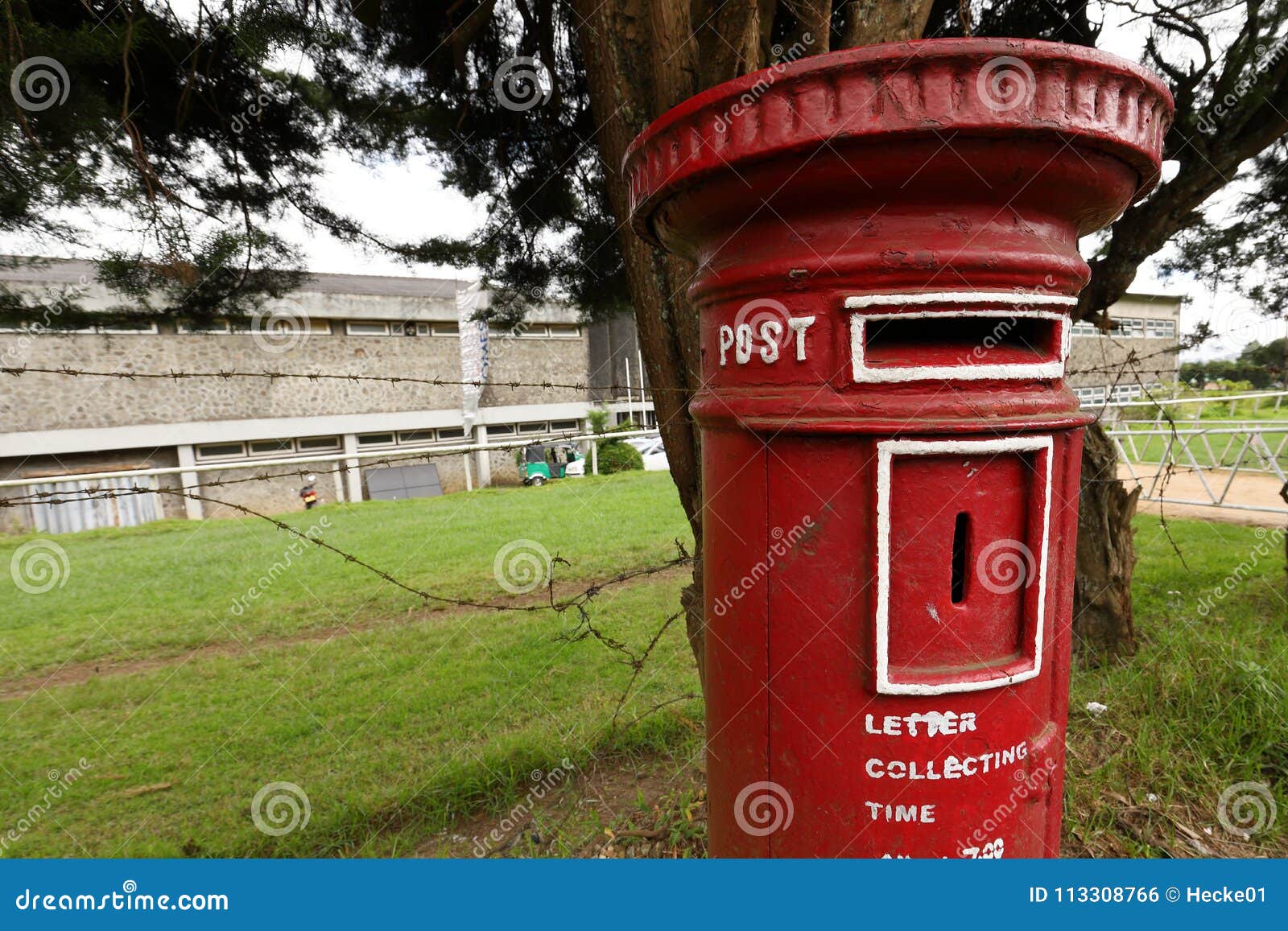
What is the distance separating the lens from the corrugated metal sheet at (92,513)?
10953 mm

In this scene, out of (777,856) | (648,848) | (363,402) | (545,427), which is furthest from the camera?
(545,427)

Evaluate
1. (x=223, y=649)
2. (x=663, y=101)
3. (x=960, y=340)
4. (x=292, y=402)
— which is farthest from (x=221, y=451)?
(x=960, y=340)

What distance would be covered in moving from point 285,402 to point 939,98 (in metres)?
14.8

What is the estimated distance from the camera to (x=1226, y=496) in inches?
313

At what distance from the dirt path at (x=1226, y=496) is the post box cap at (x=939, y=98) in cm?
613

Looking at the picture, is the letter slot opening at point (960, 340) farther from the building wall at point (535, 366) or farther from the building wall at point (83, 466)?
the building wall at point (535, 366)

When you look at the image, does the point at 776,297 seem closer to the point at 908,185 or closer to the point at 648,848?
the point at 908,185

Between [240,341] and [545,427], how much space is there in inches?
278

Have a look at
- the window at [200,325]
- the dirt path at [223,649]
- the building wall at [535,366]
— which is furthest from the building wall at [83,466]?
the window at [200,325]

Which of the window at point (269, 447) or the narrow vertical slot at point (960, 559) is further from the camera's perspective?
the window at point (269, 447)

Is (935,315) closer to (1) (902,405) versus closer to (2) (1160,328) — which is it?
(1) (902,405)

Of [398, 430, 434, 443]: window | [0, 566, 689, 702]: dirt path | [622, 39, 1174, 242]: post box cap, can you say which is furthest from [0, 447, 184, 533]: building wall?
[622, 39, 1174, 242]: post box cap

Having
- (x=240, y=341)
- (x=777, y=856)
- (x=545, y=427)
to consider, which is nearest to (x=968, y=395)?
(x=777, y=856)

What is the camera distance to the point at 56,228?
243 centimetres
